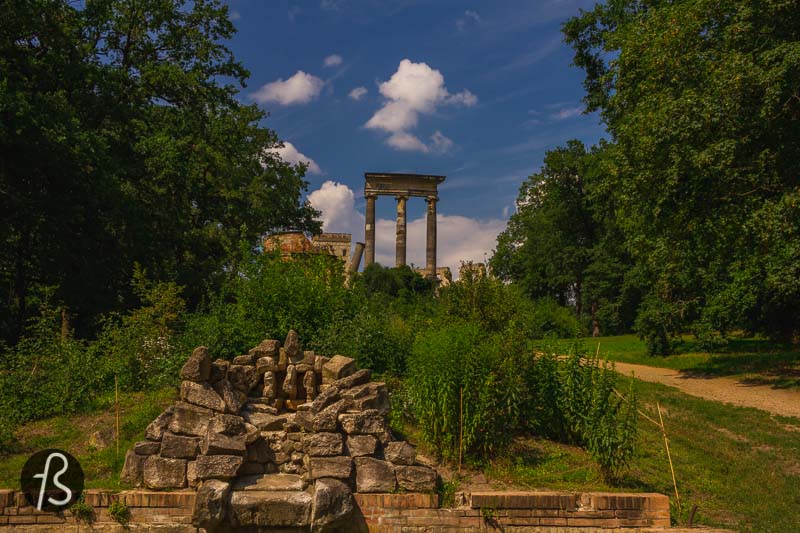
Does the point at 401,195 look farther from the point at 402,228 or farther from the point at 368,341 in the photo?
the point at 368,341

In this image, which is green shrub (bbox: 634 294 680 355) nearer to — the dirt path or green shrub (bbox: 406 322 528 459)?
the dirt path

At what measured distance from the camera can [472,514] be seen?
665 centimetres

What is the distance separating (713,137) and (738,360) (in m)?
9.45

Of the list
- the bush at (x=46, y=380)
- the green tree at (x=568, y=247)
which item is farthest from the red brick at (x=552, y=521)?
the green tree at (x=568, y=247)

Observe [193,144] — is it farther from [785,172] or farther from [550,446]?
[785,172]

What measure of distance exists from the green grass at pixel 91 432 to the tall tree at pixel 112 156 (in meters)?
5.04

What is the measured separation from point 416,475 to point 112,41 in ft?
64.5

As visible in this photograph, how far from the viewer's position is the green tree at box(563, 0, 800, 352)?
43.2 feet

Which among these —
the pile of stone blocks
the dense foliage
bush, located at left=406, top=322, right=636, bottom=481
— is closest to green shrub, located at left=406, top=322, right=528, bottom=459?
bush, located at left=406, top=322, right=636, bottom=481

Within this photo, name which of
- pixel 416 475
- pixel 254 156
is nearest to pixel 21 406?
pixel 416 475

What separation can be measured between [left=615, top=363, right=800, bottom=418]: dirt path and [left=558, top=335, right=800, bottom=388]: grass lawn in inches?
27.7

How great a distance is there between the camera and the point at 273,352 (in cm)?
838

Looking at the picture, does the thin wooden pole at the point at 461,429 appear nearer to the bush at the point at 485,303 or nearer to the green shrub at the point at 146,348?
the bush at the point at 485,303

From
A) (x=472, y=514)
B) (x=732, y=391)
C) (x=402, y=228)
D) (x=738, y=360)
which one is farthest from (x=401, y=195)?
(x=472, y=514)
